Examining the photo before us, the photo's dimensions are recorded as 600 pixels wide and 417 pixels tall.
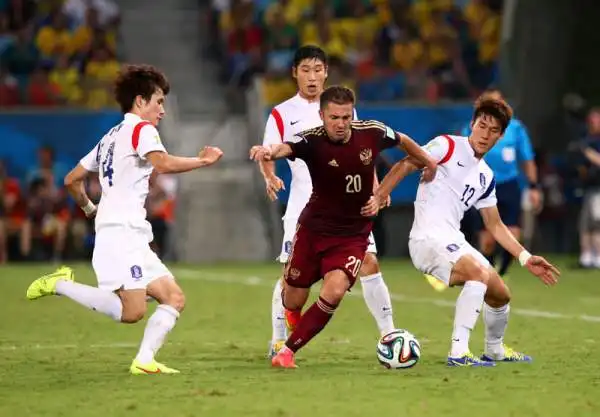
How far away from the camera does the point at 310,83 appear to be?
11477 mm

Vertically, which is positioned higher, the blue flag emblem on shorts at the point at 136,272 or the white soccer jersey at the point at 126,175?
the white soccer jersey at the point at 126,175

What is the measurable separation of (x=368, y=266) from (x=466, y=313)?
1048mm

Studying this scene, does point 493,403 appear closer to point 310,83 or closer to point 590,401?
point 590,401

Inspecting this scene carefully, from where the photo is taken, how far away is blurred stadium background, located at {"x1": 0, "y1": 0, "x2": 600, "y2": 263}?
24.1 m

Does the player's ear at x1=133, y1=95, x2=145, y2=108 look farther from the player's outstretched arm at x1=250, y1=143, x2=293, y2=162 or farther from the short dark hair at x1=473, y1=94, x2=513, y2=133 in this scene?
the short dark hair at x1=473, y1=94, x2=513, y2=133

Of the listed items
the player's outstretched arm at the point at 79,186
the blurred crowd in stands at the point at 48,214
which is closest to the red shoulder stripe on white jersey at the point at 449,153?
the player's outstretched arm at the point at 79,186

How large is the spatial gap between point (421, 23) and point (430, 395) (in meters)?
18.3

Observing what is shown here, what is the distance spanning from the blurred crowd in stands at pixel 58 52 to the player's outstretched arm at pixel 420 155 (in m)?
14.4

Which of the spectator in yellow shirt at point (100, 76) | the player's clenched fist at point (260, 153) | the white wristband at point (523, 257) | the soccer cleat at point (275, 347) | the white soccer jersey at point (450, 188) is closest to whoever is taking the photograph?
the player's clenched fist at point (260, 153)

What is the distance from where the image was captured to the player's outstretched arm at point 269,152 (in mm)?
9453

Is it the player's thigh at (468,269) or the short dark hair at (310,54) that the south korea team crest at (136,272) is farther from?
the short dark hair at (310,54)

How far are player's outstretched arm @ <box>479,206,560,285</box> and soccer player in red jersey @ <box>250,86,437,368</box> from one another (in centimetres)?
84

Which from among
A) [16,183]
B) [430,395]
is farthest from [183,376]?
[16,183]

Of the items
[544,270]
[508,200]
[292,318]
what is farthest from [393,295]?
[544,270]
